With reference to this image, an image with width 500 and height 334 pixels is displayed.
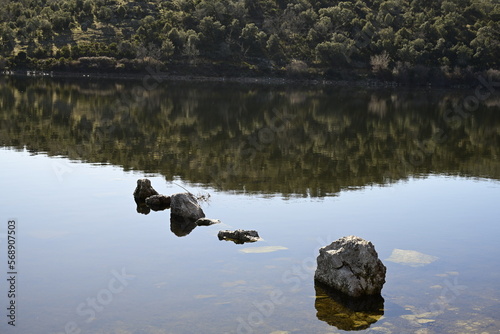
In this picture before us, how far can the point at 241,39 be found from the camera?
133 metres

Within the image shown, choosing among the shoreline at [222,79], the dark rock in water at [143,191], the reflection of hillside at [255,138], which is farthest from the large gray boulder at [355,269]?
the shoreline at [222,79]

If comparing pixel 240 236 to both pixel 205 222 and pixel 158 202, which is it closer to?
pixel 205 222

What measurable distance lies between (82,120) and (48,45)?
80.3 meters

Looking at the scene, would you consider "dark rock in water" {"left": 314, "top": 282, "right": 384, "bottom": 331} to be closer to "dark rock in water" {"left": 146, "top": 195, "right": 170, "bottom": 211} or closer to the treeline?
"dark rock in water" {"left": 146, "top": 195, "right": 170, "bottom": 211}

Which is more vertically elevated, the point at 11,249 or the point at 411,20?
the point at 411,20

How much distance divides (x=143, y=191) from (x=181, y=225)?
371 centimetres

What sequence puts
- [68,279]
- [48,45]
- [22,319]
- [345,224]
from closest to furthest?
[22,319] < [68,279] < [345,224] < [48,45]

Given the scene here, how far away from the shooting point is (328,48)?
412ft

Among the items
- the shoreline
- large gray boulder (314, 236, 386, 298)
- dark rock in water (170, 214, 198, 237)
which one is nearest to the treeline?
the shoreline

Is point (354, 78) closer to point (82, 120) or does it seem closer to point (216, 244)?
point (82, 120)

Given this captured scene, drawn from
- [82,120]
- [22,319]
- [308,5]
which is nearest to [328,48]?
[308,5]

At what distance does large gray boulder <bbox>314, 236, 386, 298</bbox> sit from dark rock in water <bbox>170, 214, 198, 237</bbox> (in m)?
6.10

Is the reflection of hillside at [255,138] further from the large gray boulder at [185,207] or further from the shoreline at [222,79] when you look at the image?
the shoreline at [222,79]

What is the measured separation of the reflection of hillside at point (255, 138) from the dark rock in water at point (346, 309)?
36.3 ft
